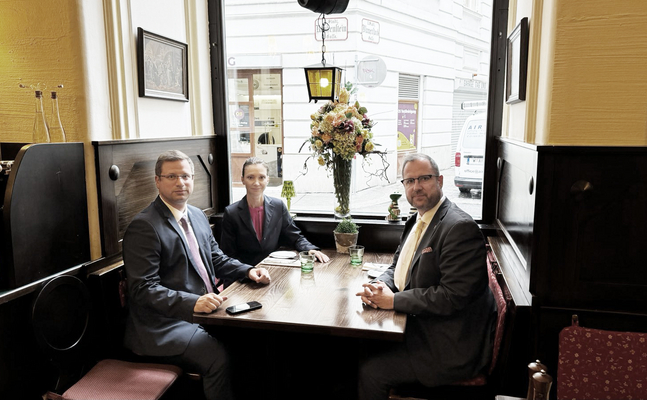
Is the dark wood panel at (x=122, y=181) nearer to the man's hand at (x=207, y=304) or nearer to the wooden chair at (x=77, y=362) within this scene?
the wooden chair at (x=77, y=362)

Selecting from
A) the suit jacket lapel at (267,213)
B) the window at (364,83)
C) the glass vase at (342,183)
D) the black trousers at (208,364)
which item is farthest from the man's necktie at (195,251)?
the window at (364,83)

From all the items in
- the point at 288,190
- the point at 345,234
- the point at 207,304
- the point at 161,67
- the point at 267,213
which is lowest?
the point at 207,304

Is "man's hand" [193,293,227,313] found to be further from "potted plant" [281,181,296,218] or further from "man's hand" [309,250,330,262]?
"potted plant" [281,181,296,218]

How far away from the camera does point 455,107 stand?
11.0 ft

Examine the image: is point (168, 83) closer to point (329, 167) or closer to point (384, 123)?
point (329, 167)

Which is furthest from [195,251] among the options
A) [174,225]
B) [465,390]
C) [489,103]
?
[489,103]

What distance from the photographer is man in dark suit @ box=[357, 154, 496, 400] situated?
198 cm

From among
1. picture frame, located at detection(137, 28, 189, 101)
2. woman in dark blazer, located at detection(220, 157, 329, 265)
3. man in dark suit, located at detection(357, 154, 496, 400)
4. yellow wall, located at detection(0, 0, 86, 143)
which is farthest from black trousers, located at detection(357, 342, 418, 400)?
picture frame, located at detection(137, 28, 189, 101)

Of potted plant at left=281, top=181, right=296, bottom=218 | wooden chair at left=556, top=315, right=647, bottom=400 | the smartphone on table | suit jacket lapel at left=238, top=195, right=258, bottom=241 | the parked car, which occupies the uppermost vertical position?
the parked car

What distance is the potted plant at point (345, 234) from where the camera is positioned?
2988mm

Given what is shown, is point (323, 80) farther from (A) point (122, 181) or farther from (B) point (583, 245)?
(B) point (583, 245)

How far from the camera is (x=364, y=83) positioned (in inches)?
133

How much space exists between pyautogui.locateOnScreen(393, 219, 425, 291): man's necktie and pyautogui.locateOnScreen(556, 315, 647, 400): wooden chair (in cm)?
75

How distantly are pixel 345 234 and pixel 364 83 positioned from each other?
1.16 m
